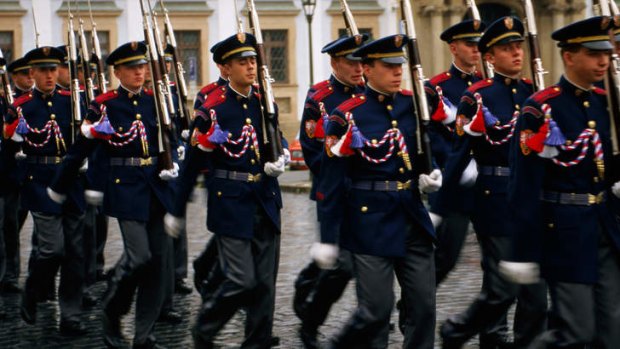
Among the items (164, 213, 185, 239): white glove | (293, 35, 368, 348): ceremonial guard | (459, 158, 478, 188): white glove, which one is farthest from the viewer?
(293, 35, 368, 348): ceremonial guard

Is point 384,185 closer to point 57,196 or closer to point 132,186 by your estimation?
point 132,186

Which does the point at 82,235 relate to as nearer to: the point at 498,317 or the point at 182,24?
the point at 498,317

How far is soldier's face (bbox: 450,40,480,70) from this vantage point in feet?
31.1

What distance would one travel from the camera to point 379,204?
7094 mm

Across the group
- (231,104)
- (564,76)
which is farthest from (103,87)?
(564,76)

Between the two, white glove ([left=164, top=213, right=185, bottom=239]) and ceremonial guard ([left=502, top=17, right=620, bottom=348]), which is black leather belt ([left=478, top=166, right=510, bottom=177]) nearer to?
ceremonial guard ([left=502, top=17, right=620, bottom=348])

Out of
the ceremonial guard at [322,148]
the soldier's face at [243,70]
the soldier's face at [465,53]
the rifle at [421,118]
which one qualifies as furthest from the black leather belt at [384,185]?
the soldier's face at [465,53]

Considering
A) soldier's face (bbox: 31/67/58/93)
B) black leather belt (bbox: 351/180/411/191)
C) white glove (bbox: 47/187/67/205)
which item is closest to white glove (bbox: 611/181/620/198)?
black leather belt (bbox: 351/180/411/191)

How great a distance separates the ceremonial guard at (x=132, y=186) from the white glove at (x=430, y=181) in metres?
2.36

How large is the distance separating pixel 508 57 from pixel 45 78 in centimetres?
415

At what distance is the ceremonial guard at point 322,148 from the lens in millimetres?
8633

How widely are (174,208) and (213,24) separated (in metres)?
28.7

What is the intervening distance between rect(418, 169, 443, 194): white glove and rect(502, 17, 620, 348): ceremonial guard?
69cm

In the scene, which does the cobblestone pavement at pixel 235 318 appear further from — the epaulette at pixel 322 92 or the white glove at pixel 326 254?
the white glove at pixel 326 254
